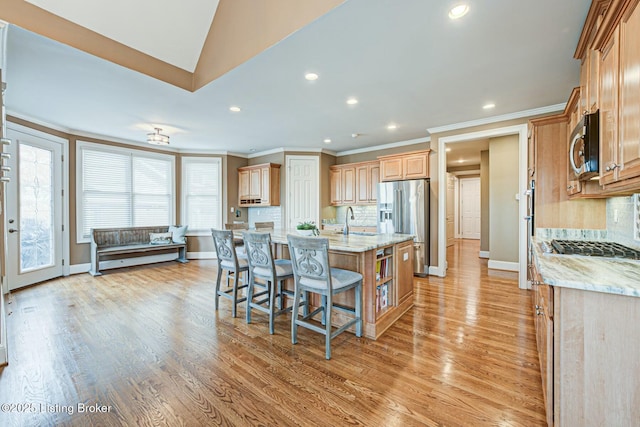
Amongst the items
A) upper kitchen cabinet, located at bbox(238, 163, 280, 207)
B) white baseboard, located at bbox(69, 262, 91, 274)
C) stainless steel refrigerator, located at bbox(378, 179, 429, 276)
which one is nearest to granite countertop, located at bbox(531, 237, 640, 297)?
stainless steel refrigerator, located at bbox(378, 179, 429, 276)

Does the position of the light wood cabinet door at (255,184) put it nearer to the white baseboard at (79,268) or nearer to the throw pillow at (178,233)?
the throw pillow at (178,233)

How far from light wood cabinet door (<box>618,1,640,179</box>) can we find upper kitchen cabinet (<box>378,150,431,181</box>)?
3.51 m

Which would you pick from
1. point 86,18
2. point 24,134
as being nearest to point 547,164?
point 86,18

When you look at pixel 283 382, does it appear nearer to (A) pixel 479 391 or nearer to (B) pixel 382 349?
(B) pixel 382 349

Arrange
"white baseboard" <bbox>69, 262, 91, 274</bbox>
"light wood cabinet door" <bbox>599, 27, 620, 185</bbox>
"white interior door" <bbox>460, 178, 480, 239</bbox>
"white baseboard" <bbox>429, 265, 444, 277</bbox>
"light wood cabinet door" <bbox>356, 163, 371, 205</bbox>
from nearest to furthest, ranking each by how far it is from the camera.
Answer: "light wood cabinet door" <bbox>599, 27, 620, 185</bbox>, "white baseboard" <bbox>429, 265, 444, 277</bbox>, "white baseboard" <bbox>69, 262, 91, 274</bbox>, "light wood cabinet door" <bbox>356, 163, 371, 205</bbox>, "white interior door" <bbox>460, 178, 480, 239</bbox>

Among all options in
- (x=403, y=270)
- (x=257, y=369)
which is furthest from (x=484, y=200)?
(x=257, y=369)

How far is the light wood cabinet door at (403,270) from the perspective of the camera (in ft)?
9.57

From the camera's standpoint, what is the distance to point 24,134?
4148mm

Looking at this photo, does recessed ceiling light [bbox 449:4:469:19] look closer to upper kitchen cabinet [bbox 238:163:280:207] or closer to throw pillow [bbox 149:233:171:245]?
upper kitchen cabinet [bbox 238:163:280:207]

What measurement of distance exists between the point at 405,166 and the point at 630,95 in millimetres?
3857

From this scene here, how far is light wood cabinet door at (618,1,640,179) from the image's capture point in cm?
120

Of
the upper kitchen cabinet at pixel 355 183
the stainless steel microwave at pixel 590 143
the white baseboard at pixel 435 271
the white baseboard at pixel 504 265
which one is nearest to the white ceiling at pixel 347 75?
the stainless steel microwave at pixel 590 143

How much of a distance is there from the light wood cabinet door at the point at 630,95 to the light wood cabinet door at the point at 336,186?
200 inches

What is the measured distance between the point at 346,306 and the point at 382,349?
543 mm
